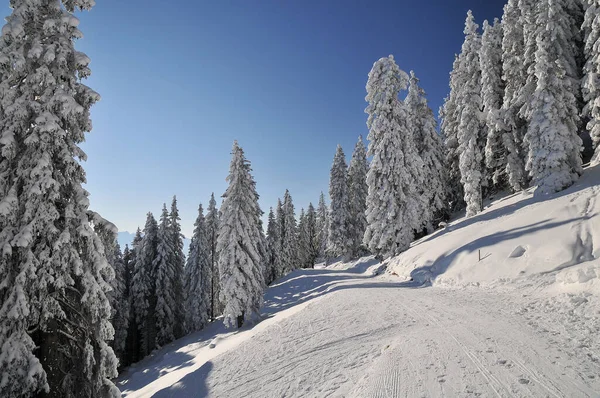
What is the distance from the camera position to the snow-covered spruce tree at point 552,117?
739 inches

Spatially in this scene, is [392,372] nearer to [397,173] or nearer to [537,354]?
[537,354]

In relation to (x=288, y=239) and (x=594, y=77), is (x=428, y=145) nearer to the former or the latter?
(x=594, y=77)

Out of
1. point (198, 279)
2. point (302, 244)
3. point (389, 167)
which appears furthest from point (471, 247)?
point (302, 244)

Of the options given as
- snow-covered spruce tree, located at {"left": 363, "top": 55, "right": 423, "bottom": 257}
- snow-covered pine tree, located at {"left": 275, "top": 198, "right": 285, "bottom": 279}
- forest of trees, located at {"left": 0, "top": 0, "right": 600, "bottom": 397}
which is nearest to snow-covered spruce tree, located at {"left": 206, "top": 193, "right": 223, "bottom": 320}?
forest of trees, located at {"left": 0, "top": 0, "right": 600, "bottom": 397}

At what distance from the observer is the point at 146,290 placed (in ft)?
115

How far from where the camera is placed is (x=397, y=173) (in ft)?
85.6

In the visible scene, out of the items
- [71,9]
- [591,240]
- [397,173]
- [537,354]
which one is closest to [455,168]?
[397,173]

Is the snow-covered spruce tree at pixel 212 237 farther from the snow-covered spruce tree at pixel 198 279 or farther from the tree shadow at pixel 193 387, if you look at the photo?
the tree shadow at pixel 193 387

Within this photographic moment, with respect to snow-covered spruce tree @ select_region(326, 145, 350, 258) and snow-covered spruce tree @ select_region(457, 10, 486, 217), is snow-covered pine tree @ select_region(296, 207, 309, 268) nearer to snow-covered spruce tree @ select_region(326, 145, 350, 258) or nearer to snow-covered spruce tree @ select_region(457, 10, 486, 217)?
snow-covered spruce tree @ select_region(326, 145, 350, 258)

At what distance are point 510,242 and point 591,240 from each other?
3.46 metres

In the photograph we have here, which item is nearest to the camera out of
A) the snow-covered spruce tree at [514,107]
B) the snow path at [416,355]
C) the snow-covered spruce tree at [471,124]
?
the snow path at [416,355]

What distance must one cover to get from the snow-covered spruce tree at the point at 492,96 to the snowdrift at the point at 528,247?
6.91 metres

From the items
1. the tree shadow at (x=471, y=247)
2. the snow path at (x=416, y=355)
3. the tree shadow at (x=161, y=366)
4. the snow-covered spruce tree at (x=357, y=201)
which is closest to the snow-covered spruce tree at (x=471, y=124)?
the tree shadow at (x=471, y=247)

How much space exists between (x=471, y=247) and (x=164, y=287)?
106 feet
